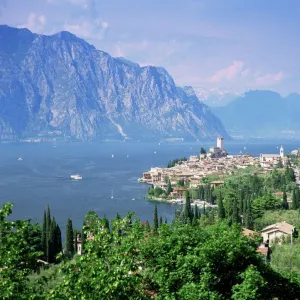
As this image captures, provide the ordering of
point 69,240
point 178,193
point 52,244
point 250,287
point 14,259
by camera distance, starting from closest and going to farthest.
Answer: point 14,259, point 250,287, point 52,244, point 69,240, point 178,193

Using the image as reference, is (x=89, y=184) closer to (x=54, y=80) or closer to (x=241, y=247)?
(x=241, y=247)

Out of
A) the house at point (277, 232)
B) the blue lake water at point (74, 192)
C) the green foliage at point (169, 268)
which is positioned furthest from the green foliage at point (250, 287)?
the blue lake water at point (74, 192)

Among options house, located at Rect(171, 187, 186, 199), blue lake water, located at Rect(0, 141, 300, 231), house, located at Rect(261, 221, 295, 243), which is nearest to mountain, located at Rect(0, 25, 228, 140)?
blue lake water, located at Rect(0, 141, 300, 231)

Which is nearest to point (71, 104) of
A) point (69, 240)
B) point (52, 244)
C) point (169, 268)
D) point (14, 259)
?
point (69, 240)

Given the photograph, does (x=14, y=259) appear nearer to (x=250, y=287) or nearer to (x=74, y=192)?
(x=250, y=287)

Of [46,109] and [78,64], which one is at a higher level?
[78,64]

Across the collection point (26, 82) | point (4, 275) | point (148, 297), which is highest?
point (26, 82)

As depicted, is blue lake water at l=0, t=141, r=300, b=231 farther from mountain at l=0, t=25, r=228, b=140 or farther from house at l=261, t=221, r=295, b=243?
mountain at l=0, t=25, r=228, b=140

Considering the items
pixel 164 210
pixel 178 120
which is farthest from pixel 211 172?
pixel 178 120
